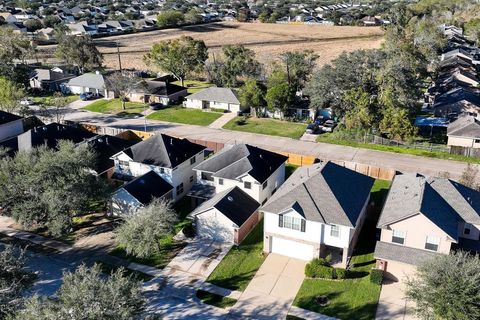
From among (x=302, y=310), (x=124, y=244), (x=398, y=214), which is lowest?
(x=302, y=310)

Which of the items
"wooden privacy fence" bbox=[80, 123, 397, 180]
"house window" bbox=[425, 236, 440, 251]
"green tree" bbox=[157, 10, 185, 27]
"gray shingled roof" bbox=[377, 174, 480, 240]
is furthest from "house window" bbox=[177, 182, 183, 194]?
"green tree" bbox=[157, 10, 185, 27]

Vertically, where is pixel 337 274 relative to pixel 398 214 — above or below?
below

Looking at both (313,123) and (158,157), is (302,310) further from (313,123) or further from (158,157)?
(313,123)

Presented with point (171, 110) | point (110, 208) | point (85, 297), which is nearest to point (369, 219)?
point (110, 208)

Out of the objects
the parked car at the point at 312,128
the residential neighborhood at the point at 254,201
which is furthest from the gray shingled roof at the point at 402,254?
the parked car at the point at 312,128

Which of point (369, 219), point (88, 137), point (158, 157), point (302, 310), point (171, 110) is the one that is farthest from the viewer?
point (171, 110)

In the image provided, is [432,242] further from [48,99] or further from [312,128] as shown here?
[48,99]

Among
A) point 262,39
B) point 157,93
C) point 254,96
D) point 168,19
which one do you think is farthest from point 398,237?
point 168,19
